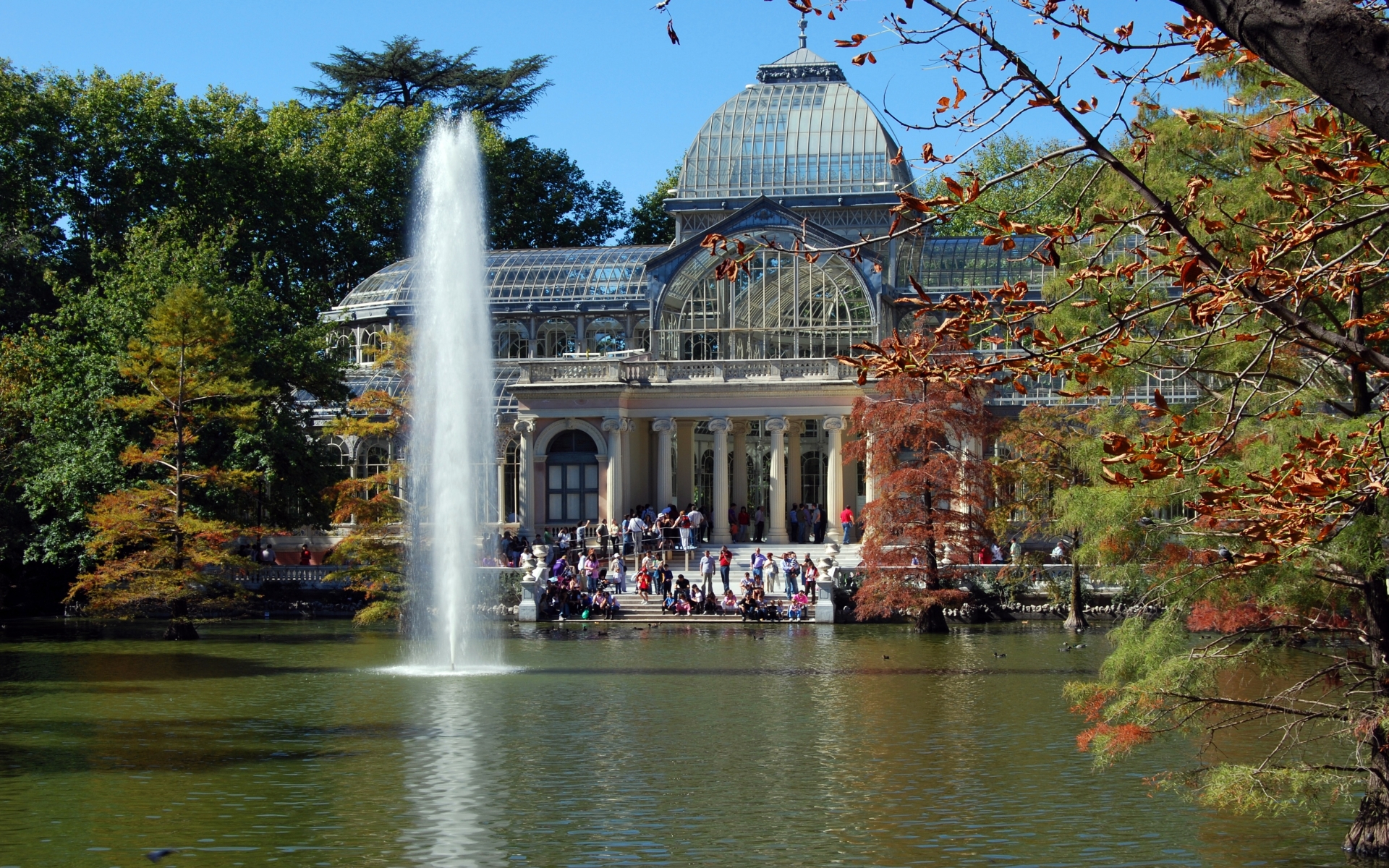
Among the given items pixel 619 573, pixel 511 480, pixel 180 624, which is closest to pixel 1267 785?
pixel 180 624

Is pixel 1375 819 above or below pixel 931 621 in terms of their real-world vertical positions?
below

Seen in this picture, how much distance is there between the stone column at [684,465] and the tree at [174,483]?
18.9 metres

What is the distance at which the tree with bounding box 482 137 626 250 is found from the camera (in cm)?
7438

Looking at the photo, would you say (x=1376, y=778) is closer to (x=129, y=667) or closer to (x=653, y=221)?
(x=129, y=667)

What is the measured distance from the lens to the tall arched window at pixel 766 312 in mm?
52969

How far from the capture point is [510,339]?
58812 millimetres

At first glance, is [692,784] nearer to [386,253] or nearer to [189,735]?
[189,735]

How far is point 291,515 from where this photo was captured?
1737 inches

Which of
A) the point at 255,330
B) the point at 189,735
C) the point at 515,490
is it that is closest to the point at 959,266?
the point at 515,490

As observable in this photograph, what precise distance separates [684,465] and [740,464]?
1.93 meters

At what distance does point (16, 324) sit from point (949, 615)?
33957mm

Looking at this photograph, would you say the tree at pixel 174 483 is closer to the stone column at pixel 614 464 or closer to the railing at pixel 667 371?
the railing at pixel 667 371

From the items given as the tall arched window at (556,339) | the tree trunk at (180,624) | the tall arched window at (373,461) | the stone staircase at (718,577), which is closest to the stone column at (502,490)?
the tall arched window at (373,461)

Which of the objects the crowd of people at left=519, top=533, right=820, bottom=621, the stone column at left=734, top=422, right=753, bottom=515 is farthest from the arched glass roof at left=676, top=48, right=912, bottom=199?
the crowd of people at left=519, top=533, right=820, bottom=621
